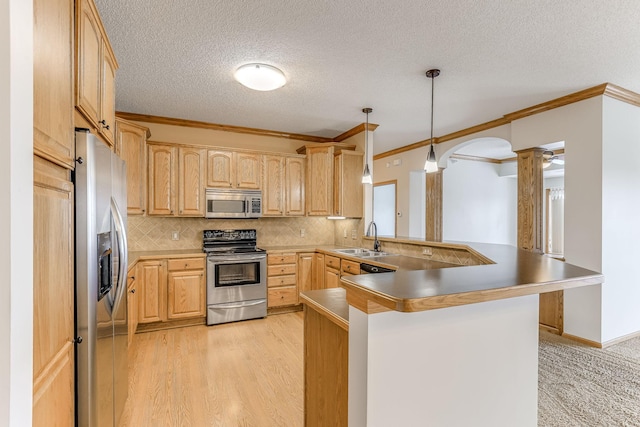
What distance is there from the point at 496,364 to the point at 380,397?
25.5 inches

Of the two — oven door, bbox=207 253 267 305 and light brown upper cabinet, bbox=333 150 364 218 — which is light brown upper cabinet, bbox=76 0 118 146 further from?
light brown upper cabinet, bbox=333 150 364 218

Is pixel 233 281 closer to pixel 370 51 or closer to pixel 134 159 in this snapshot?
pixel 134 159

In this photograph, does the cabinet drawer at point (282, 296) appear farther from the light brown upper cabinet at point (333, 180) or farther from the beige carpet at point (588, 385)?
the beige carpet at point (588, 385)

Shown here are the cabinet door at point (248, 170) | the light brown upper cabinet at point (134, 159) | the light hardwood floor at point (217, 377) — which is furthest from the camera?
the cabinet door at point (248, 170)

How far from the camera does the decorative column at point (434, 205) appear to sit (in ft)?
17.3

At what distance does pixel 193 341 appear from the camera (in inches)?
134

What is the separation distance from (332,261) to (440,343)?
287 centimetres

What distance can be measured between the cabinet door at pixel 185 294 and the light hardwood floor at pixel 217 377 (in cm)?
21

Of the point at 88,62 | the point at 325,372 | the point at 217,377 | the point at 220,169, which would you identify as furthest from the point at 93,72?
the point at 220,169

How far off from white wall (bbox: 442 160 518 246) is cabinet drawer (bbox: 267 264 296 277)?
381 centimetres

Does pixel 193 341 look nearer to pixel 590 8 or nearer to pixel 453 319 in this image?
pixel 453 319

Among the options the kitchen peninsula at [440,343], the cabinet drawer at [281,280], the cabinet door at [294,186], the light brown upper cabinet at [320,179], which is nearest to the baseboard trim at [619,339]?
the kitchen peninsula at [440,343]

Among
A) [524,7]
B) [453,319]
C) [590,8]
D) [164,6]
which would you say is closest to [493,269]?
[453,319]

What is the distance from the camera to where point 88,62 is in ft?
5.14
